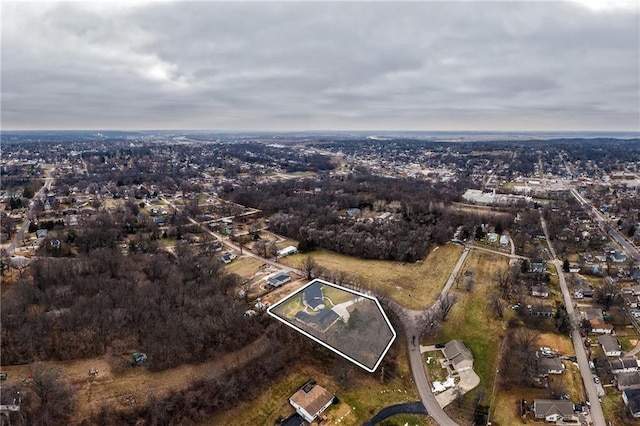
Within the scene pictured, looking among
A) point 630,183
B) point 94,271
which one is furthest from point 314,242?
point 630,183

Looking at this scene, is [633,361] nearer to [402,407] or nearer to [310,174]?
[402,407]

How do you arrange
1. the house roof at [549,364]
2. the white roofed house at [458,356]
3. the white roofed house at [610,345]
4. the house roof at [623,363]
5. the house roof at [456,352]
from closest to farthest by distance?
1. the house roof at [549,364]
2. the house roof at [623,363]
3. the white roofed house at [458,356]
4. the house roof at [456,352]
5. the white roofed house at [610,345]

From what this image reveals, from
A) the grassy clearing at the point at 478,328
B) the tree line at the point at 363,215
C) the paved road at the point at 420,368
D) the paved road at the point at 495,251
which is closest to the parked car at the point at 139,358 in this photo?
the paved road at the point at 420,368

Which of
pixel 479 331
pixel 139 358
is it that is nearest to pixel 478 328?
pixel 479 331

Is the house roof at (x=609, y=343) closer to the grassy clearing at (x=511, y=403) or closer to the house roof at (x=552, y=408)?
the grassy clearing at (x=511, y=403)

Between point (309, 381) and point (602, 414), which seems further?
point (309, 381)
